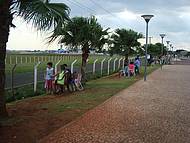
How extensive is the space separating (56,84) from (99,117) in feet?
21.5

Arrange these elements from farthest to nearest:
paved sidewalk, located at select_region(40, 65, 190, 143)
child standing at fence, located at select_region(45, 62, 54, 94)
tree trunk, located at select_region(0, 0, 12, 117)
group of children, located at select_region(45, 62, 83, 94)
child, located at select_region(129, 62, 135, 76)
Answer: child, located at select_region(129, 62, 135, 76), child standing at fence, located at select_region(45, 62, 54, 94), group of children, located at select_region(45, 62, 83, 94), tree trunk, located at select_region(0, 0, 12, 117), paved sidewalk, located at select_region(40, 65, 190, 143)

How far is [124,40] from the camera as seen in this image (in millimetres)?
34812

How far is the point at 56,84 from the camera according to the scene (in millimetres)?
16875

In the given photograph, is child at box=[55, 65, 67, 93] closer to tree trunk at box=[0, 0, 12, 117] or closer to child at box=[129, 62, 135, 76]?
tree trunk at box=[0, 0, 12, 117]

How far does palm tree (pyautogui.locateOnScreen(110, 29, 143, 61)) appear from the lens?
34719mm

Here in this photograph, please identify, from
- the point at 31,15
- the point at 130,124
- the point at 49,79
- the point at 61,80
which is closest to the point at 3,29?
the point at 31,15

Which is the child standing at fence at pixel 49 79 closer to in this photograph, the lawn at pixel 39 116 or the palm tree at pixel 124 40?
the lawn at pixel 39 116

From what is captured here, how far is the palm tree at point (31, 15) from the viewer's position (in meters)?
9.15

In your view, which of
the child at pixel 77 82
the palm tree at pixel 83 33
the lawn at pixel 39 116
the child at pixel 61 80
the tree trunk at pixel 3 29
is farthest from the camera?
the palm tree at pixel 83 33

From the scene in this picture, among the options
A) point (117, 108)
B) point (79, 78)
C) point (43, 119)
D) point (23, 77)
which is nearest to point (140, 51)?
point (79, 78)

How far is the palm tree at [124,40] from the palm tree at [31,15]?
24.9m

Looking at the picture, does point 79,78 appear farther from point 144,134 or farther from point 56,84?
point 144,134

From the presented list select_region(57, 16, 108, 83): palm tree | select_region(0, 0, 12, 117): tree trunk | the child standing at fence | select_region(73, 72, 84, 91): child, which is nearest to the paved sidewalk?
select_region(0, 0, 12, 117): tree trunk

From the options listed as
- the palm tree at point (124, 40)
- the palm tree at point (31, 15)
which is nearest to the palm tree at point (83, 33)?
the palm tree at point (31, 15)
